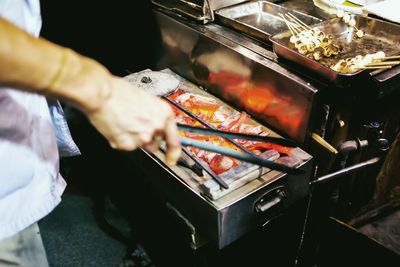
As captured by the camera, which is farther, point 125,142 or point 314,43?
point 314,43

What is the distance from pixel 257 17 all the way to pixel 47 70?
8.71 feet

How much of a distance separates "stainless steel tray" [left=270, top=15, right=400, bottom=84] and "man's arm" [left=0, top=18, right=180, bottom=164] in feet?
4.96

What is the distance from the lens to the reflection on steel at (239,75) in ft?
8.43

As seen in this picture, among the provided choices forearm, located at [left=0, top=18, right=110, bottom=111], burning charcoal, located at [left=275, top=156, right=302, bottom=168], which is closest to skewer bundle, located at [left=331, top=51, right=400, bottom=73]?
burning charcoal, located at [left=275, top=156, right=302, bottom=168]

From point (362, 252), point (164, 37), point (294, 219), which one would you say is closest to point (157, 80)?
point (164, 37)

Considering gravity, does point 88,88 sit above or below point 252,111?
above

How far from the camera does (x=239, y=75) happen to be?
293cm

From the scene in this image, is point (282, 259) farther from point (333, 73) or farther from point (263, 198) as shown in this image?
point (333, 73)

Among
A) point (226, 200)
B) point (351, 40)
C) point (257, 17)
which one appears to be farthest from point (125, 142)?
point (257, 17)

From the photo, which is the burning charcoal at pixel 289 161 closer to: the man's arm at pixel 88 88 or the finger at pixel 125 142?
the man's arm at pixel 88 88

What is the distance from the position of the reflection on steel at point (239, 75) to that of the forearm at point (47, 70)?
1654 millimetres

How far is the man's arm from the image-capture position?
1078 millimetres

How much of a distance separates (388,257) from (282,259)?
89 centimetres

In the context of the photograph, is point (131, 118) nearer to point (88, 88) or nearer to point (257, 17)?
point (88, 88)
